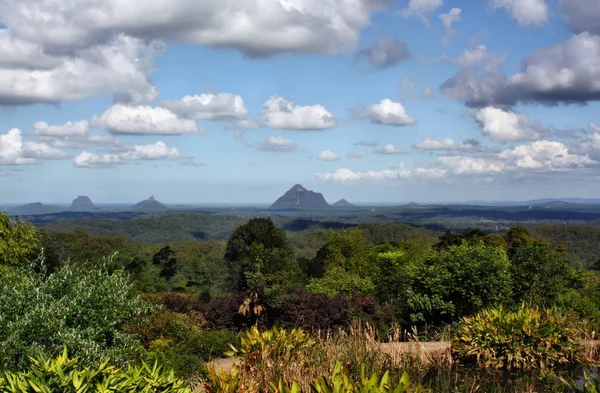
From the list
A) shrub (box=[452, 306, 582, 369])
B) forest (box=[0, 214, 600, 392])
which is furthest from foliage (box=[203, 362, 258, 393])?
shrub (box=[452, 306, 582, 369])

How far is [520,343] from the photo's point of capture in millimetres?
8828

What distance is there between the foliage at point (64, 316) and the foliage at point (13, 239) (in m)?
9.24

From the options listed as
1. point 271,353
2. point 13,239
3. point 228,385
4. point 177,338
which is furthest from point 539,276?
point 13,239

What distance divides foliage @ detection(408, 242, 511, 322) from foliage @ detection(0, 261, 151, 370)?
27.7 feet

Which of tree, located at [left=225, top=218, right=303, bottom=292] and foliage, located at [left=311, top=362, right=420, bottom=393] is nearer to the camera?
foliage, located at [left=311, top=362, right=420, bottom=393]

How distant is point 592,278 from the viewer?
60.2 feet

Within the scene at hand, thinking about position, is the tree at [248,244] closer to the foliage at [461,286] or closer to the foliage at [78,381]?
the foliage at [461,286]

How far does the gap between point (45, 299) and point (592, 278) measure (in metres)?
17.8

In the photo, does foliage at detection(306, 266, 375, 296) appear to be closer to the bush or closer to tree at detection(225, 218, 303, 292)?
the bush

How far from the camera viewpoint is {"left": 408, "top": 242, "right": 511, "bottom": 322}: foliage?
13.4 metres

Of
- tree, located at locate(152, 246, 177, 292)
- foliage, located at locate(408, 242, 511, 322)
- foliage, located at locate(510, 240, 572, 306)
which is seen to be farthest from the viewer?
tree, located at locate(152, 246, 177, 292)

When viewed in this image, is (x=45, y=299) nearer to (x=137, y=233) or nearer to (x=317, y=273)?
(x=317, y=273)

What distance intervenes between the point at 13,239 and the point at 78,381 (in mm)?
13942

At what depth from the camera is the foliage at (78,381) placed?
425 centimetres
